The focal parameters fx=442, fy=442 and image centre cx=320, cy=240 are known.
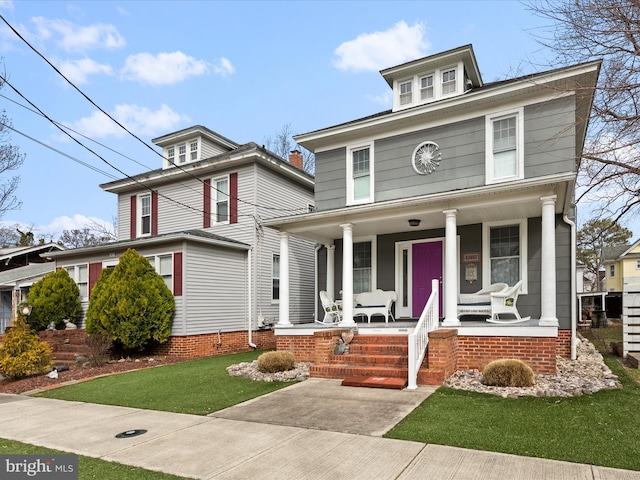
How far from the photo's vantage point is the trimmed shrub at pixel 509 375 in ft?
22.5

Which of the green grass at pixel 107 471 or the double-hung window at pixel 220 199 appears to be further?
the double-hung window at pixel 220 199

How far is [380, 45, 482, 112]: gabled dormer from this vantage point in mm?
11328

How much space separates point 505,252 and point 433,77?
4992mm

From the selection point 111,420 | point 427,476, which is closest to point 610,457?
point 427,476

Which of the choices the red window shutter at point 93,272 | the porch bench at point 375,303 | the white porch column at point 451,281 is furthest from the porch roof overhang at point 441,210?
the red window shutter at point 93,272

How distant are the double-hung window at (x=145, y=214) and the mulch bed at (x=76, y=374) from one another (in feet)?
22.1

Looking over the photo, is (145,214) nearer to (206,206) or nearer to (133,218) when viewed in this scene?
(133,218)

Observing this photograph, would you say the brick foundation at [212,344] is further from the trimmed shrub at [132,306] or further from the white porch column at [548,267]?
the white porch column at [548,267]

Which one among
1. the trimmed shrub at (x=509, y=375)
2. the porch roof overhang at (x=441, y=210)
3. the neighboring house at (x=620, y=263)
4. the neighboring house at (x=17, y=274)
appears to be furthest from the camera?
the neighboring house at (x=620, y=263)

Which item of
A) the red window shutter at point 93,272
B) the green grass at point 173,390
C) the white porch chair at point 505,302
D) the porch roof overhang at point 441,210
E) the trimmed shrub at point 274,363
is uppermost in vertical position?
the porch roof overhang at point 441,210

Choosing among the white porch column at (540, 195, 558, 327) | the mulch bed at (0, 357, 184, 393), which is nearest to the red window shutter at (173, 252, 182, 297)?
the mulch bed at (0, 357, 184, 393)

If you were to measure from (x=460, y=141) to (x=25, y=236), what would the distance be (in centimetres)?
3631

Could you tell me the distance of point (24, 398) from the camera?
832cm

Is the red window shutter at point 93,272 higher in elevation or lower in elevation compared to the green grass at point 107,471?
higher
